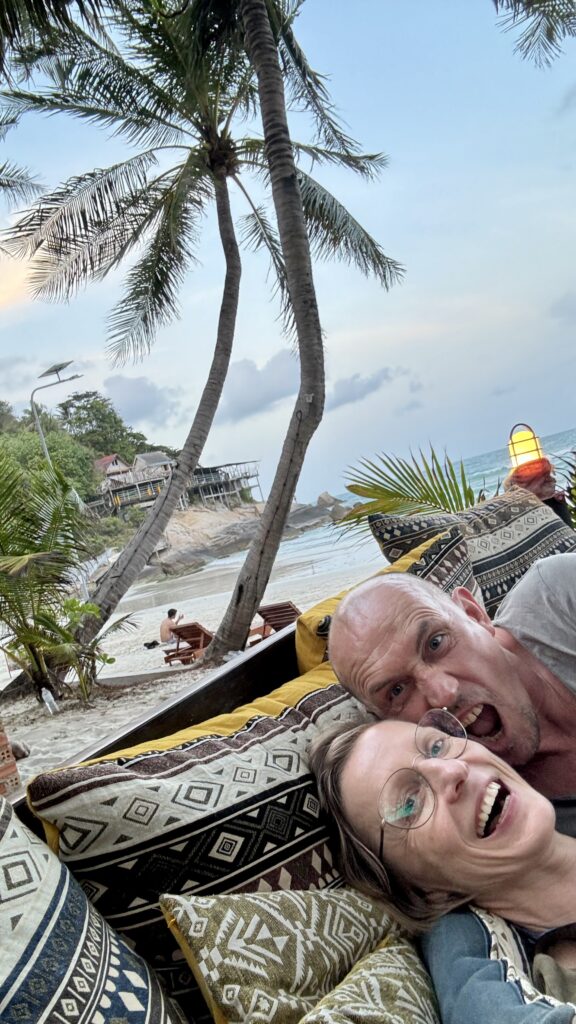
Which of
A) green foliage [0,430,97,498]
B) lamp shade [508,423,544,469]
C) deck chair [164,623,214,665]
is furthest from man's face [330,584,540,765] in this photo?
green foliage [0,430,97,498]

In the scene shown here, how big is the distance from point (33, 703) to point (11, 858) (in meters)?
7.69

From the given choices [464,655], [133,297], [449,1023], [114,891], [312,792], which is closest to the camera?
[449,1023]

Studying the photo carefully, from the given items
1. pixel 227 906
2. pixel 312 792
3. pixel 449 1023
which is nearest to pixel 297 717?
pixel 312 792

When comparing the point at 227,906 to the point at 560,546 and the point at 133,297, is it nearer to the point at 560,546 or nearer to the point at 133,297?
the point at 560,546

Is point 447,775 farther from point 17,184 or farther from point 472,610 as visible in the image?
point 17,184

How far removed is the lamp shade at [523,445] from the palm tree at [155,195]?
4781 millimetres

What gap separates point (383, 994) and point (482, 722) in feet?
1.79

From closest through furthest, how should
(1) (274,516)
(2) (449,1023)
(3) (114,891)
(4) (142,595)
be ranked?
(2) (449,1023)
(3) (114,891)
(1) (274,516)
(4) (142,595)

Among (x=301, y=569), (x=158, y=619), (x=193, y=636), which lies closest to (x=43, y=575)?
(x=193, y=636)

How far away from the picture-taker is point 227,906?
79 centimetres

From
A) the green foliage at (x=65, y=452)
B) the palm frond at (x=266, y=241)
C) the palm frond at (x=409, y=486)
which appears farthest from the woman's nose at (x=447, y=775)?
the green foliage at (x=65, y=452)

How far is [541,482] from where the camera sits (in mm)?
2859

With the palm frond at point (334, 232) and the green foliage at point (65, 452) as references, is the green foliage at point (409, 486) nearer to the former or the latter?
the palm frond at point (334, 232)

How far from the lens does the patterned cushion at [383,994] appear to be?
651 millimetres
